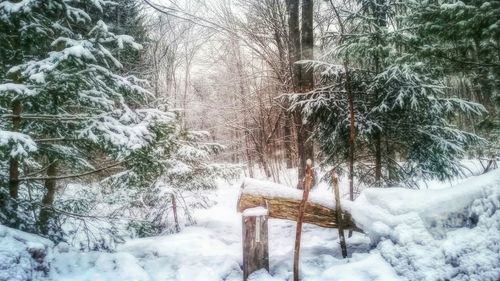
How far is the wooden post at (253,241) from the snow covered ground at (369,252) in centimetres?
17

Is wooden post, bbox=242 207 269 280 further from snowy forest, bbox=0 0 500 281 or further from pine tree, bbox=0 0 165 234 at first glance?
pine tree, bbox=0 0 165 234

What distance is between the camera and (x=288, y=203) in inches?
232

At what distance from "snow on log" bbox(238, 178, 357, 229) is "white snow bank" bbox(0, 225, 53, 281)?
3055 mm

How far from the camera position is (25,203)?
514 cm

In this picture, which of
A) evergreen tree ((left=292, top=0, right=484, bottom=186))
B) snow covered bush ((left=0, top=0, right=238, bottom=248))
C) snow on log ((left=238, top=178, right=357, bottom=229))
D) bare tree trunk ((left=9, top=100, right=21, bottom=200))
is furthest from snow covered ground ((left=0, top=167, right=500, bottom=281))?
evergreen tree ((left=292, top=0, right=484, bottom=186))

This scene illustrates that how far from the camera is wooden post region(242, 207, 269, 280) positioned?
5.16 meters

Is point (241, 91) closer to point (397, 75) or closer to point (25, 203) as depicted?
point (397, 75)

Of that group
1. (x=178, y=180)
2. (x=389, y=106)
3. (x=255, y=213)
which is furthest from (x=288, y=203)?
(x=178, y=180)

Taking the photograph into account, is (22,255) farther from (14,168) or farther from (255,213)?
(255,213)

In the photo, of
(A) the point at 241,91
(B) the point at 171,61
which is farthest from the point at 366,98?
(B) the point at 171,61

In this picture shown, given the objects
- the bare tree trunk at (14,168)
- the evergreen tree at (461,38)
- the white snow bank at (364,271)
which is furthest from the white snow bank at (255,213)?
the bare tree trunk at (14,168)

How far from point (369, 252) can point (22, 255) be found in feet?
16.4

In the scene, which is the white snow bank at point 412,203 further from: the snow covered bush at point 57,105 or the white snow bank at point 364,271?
the snow covered bush at point 57,105

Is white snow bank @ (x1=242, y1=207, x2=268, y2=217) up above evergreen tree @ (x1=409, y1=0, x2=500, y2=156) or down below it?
below
